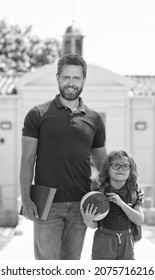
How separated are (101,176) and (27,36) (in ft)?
112

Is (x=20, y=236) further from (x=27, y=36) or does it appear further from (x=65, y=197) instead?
(x=27, y=36)

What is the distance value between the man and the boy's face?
0.19m

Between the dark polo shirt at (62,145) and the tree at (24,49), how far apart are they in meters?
32.6

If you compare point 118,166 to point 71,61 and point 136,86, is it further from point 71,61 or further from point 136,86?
point 136,86

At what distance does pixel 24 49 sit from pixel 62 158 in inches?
1328

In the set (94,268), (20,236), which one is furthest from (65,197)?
(20,236)

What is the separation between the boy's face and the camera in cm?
412

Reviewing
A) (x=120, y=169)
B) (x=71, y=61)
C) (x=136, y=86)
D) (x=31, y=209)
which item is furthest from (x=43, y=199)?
(x=136, y=86)

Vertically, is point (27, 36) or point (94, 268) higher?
point (27, 36)

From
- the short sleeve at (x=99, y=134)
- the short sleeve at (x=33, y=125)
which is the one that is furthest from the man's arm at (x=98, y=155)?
the short sleeve at (x=33, y=125)

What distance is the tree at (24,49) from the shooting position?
3643 cm

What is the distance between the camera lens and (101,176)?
420cm

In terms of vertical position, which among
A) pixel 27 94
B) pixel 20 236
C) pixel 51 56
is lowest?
pixel 20 236

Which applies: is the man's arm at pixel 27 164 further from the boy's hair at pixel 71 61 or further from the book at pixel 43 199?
the boy's hair at pixel 71 61
